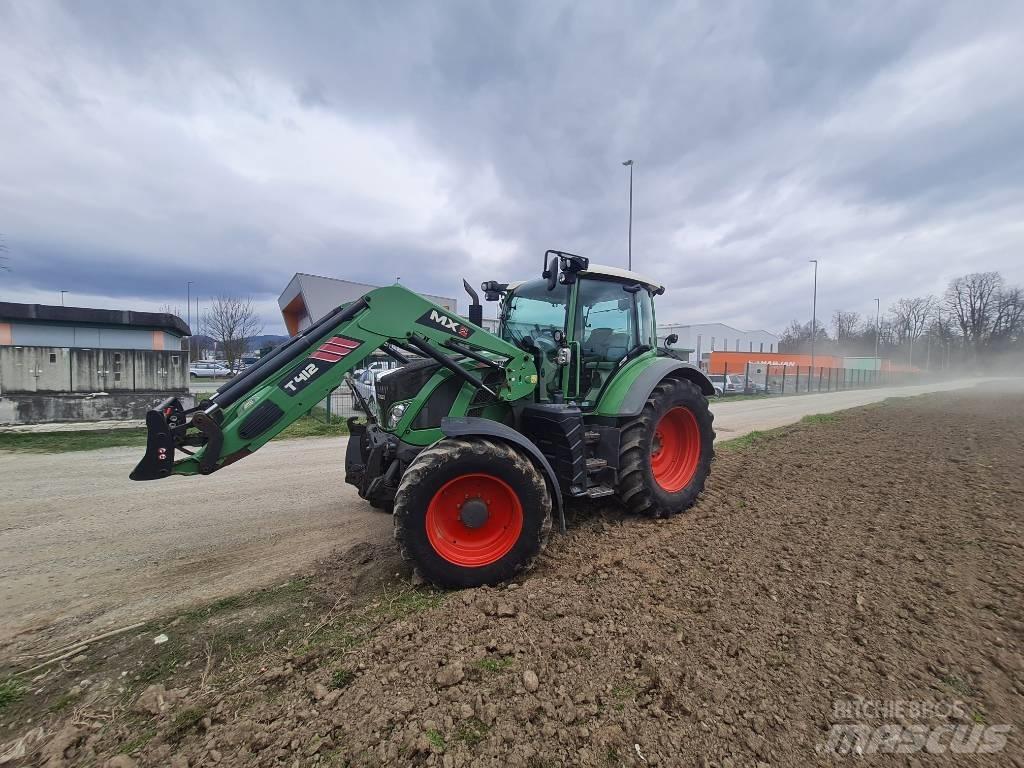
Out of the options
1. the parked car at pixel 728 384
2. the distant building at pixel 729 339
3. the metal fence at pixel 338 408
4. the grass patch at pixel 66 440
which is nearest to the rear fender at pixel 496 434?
the grass patch at pixel 66 440

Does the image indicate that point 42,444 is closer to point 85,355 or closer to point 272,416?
point 85,355

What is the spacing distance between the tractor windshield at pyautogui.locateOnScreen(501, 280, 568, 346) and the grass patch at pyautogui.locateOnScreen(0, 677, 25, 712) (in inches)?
156

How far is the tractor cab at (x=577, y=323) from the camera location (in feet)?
14.5

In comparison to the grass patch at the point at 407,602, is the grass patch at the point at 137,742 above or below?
below

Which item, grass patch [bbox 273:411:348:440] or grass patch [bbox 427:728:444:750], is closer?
grass patch [bbox 427:728:444:750]

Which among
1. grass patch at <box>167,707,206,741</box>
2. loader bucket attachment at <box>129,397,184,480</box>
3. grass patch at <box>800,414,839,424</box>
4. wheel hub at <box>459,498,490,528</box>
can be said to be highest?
loader bucket attachment at <box>129,397,184,480</box>

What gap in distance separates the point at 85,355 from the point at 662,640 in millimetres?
15048

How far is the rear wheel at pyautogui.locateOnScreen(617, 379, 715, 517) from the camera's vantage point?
432 centimetres

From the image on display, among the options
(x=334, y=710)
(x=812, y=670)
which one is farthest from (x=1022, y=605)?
(x=334, y=710)

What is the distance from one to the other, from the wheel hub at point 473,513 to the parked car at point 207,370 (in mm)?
45948

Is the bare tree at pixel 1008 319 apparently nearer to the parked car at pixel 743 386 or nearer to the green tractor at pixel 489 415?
the parked car at pixel 743 386

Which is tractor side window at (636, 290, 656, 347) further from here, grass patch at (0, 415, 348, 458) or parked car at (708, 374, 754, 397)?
parked car at (708, 374, 754, 397)

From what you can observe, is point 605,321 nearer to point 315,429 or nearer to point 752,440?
point 752,440

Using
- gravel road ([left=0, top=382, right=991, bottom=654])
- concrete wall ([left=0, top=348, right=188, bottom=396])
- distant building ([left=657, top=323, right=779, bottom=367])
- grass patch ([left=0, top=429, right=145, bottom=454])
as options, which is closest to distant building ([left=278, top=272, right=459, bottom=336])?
concrete wall ([left=0, top=348, right=188, bottom=396])
